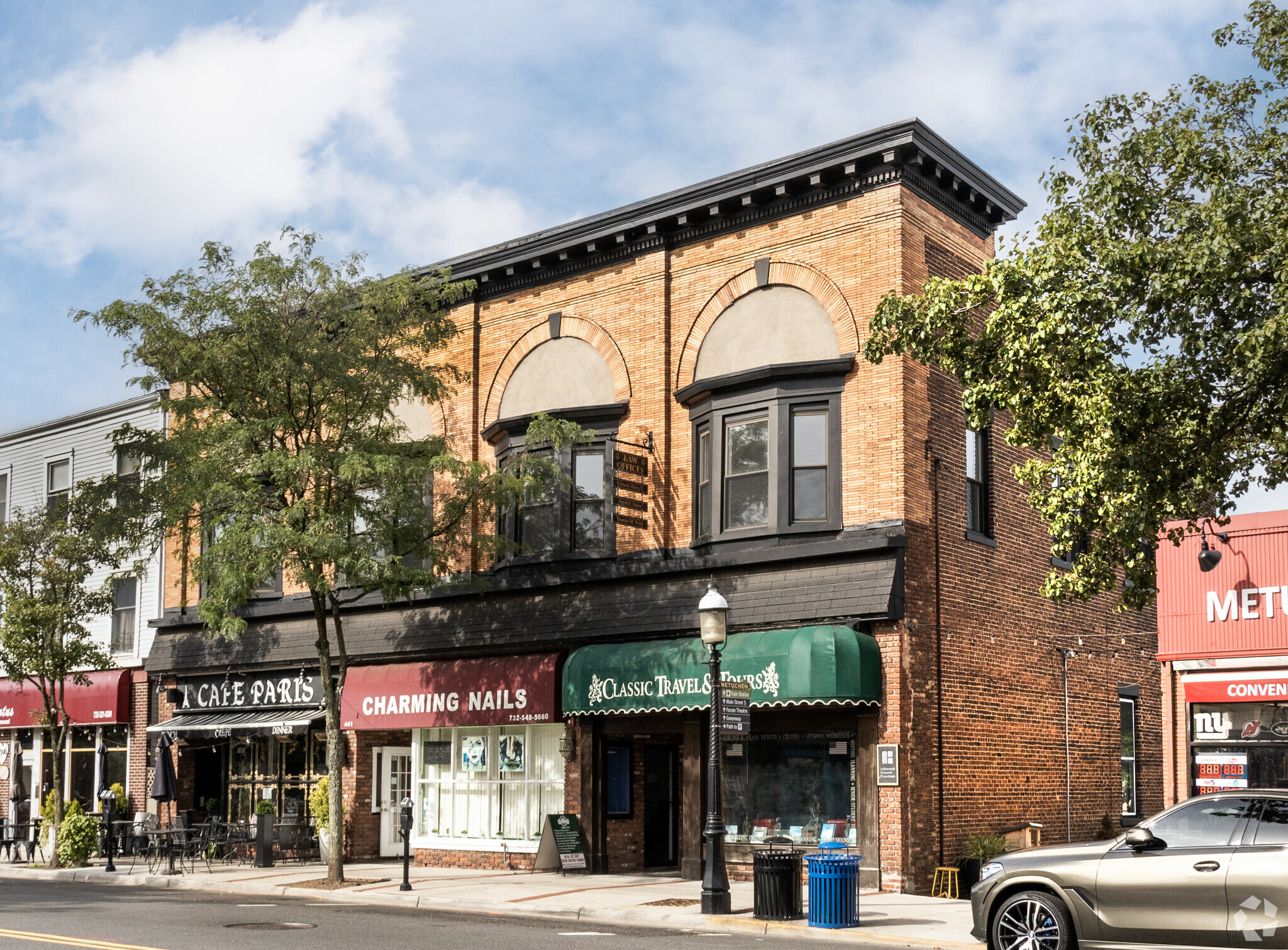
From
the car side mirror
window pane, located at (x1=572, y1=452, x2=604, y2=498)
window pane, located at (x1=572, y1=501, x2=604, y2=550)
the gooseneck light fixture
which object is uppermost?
window pane, located at (x1=572, y1=452, x2=604, y2=498)

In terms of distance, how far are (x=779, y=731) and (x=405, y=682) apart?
7560 mm

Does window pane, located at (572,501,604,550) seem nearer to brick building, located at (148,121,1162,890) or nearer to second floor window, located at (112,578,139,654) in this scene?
brick building, located at (148,121,1162,890)

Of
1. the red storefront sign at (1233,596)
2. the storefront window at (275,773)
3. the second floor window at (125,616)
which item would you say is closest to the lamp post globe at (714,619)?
the red storefront sign at (1233,596)

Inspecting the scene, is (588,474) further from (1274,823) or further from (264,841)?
(1274,823)

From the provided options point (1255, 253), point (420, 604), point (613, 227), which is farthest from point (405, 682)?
point (1255, 253)

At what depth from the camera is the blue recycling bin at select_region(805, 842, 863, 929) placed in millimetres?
15328

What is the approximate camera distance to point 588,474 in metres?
23.5

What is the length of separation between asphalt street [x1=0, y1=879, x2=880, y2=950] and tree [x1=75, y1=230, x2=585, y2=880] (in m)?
3.58

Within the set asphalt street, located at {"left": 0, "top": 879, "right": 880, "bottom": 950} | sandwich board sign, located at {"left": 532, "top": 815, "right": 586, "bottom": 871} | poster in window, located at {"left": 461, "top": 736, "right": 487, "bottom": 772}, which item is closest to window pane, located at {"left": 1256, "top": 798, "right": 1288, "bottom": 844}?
asphalt street, located at {"left": 0, "top": 879, "right": 880, "bottom": 950}

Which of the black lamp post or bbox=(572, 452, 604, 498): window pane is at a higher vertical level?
bbox=(572, 452, 604, 498): window pane

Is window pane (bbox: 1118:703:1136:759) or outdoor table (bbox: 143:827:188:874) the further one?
window pane (bbox: 1118:703:1136:759)

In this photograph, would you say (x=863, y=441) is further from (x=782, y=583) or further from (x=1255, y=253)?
(x=1255, y=253)

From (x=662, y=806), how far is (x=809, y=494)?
6.66 metres

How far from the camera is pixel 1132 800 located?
81.8ft
